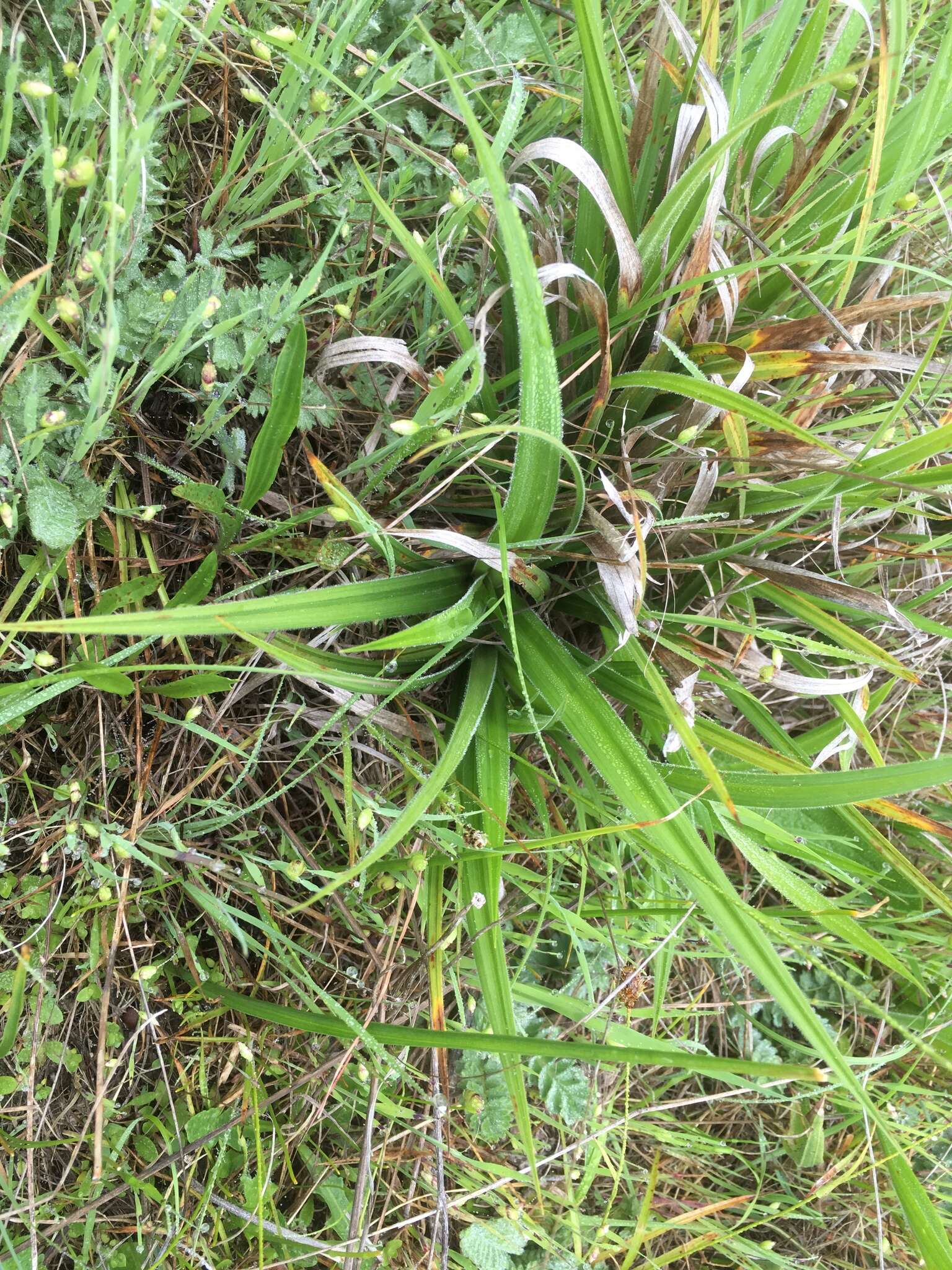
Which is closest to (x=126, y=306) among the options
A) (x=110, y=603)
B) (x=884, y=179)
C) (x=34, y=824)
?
(x=110, y=603)

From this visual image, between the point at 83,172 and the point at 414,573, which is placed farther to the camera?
the point at 414,573

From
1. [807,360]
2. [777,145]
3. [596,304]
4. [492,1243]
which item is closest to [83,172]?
[596,304]

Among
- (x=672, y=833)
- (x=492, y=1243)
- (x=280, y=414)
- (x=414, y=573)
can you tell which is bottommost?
(x=492, y=1243)

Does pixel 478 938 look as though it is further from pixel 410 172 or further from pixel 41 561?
pixel 410 172

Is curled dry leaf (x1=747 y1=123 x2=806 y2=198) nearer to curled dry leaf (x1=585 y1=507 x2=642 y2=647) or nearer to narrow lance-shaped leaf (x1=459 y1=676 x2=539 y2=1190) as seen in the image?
curled dry leaf (x1=585 y1=507 x2=642 y2=647)

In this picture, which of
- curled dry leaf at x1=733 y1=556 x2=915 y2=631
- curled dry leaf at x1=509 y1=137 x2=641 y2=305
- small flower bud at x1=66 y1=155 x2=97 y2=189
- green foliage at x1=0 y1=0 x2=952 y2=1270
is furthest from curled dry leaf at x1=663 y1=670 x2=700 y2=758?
small flower bud at x1=66 y1=155 x2=97 y2=189

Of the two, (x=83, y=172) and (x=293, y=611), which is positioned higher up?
(x=83, y=172)

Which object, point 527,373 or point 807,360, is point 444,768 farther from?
point 807,360

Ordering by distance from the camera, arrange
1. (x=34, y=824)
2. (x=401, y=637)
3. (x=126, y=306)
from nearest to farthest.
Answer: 1. (x=401, y=637)
2. (x=126, y=306)
3. (x=34, y=824)

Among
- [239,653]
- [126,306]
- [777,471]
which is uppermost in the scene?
[126,306]
